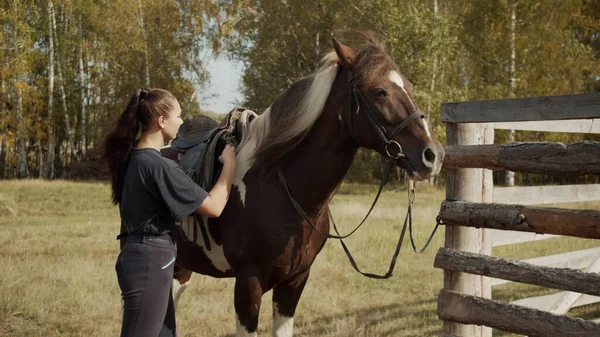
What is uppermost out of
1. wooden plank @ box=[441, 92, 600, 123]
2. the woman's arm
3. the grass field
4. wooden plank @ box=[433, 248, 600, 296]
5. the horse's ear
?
the horse's ear

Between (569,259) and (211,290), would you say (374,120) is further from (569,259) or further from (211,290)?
(211,290)

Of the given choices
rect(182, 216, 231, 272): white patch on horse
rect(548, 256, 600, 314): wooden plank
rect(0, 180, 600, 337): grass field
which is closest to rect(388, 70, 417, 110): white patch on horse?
rect(182, 216, 231, 272): white patch on horse

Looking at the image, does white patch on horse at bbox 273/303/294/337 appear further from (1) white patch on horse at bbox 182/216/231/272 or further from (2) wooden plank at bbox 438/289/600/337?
(2) wooden plank at bbox 438/289/600/337

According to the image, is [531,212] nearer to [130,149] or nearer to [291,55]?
[130,149]

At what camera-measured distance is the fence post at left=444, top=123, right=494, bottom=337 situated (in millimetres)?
4406

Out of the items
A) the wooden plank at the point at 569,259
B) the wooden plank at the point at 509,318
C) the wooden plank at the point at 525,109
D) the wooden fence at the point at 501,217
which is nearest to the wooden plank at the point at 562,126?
the wooden fence at the point at 501,217

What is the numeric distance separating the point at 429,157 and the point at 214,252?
5.83ft

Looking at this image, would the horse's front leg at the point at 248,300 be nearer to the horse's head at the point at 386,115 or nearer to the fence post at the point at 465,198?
the horse's head at the point at 386,115

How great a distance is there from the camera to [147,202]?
3.00 metres

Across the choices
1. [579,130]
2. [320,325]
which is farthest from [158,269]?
[579,130]

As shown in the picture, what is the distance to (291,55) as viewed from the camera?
25234mm

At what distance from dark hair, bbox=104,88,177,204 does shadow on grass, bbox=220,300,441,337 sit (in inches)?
137

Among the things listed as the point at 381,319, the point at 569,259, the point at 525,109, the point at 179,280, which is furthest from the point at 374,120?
the point at 569,259

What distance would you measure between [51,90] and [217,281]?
22701 mm
